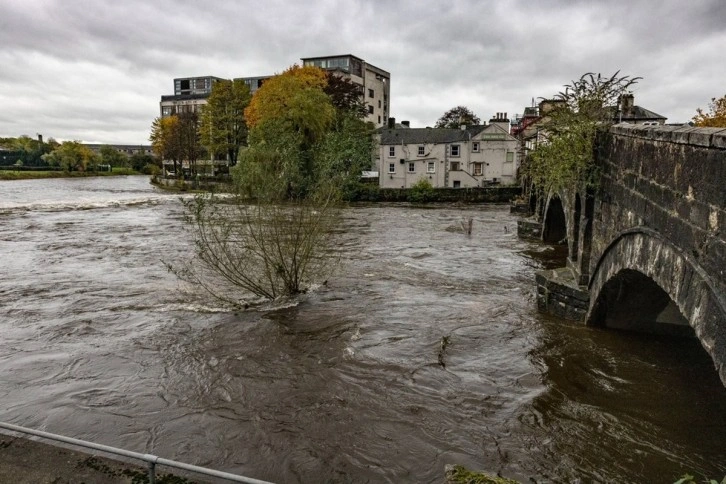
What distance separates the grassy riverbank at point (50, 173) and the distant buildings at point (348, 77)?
14787 millimetres

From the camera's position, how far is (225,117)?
66.4m

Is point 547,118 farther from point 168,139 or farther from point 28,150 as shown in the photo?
point 28,150

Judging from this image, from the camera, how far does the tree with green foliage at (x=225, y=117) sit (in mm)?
66625

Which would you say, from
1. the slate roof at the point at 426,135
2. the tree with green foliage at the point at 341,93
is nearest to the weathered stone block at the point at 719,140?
the slate roof at the point at 426,135

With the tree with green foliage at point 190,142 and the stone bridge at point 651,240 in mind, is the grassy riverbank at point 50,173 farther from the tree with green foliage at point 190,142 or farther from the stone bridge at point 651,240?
the stone bridge at point 651,240

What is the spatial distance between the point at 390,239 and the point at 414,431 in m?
19.3

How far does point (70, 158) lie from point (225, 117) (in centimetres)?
4856

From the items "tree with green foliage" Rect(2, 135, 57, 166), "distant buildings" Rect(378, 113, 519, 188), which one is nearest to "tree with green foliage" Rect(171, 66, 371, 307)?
"distant buildings" Rect(378, 113, 519, 188)

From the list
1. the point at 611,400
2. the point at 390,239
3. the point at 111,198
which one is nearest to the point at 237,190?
the point at 611,400

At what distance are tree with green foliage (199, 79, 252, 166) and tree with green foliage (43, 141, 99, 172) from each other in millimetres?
44352

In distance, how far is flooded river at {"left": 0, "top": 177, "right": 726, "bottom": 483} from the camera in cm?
747

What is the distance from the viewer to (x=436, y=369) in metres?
10.4

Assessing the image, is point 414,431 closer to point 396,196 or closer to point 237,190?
point 237,190

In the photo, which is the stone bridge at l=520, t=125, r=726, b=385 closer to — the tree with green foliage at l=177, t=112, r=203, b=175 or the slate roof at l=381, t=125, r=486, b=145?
the slate roof at l=381, t=125, r=486, b=145
